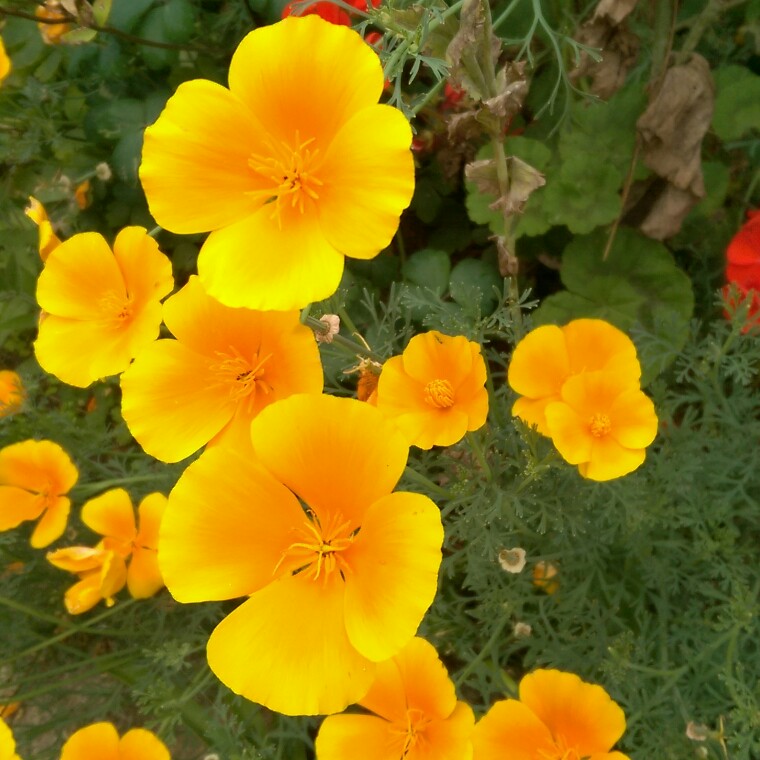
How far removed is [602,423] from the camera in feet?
3.49

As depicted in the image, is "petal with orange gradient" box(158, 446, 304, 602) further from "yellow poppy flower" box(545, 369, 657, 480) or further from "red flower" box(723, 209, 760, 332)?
"red flower" box(723, 209, 760, 332)

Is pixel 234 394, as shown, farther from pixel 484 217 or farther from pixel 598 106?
pixel 598 106

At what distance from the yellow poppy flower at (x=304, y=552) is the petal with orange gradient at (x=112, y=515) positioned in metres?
0.60

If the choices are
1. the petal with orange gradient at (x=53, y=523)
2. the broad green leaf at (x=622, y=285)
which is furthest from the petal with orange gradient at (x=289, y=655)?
the broad green leaf at (x=622, y=285)

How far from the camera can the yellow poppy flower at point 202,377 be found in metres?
0.88

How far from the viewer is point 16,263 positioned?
71.4 inches

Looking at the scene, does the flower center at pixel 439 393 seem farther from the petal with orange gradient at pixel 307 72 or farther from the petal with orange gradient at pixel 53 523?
the petal with orange gradient at pixel 53 523

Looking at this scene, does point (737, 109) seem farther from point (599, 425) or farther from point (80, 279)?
point (80, 279)

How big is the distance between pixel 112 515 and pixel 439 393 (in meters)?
0.69

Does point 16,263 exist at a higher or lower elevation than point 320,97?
lower

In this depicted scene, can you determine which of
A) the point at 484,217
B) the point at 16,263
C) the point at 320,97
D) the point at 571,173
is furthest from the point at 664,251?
the point at 16,263

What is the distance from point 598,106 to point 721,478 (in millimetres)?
804

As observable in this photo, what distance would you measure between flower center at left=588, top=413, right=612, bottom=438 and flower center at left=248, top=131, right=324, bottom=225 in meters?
0.51

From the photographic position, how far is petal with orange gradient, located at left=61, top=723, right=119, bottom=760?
1190 mm
